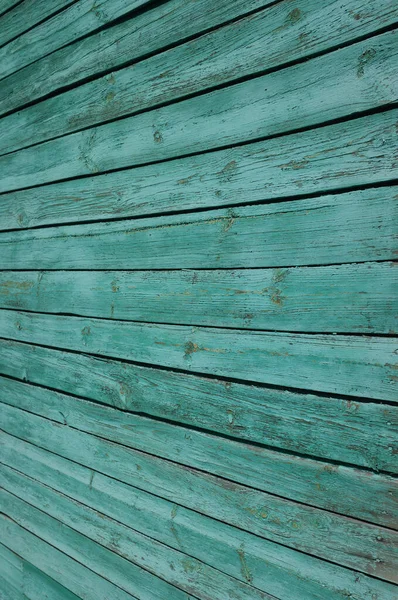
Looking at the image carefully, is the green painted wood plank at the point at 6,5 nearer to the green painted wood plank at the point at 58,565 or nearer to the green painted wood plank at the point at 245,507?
the green painted wood plank at the point at 245,507

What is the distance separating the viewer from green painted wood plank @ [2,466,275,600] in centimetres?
160

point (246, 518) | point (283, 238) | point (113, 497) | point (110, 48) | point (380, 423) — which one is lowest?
point (113, 497)

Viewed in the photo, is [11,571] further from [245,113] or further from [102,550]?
[245,113]

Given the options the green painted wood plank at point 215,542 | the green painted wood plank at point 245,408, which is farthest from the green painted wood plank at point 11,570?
the green painted wood plank at point 245,408

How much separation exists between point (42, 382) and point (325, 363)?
128 centimetres

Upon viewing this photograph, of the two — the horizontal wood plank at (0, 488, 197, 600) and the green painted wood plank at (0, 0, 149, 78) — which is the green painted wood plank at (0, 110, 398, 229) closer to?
the green painted wood plank at (0, 0, 149, 78)

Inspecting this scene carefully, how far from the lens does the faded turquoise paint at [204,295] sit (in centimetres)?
128

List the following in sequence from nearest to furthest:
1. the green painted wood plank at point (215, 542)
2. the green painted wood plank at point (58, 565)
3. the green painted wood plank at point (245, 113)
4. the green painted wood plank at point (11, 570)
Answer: the green painted wood plank at point (245, 113) → the green painted wood plank at point (215, 542) → the green painted wood plank at point (58, 565) → the green painted wood plank at point (11, 570)

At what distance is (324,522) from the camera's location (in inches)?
53.5

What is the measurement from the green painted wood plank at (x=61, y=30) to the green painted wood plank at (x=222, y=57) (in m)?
0.19

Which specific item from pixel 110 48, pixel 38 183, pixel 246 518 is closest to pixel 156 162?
pixel 110 48

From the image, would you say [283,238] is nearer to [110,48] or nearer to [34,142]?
[110,48]

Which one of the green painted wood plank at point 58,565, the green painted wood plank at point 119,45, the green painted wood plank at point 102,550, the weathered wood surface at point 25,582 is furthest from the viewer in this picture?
the weathered wood surface at point 25,582

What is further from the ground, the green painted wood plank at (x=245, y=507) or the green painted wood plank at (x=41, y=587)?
the green painted wood plank at (x=245, y=507)
